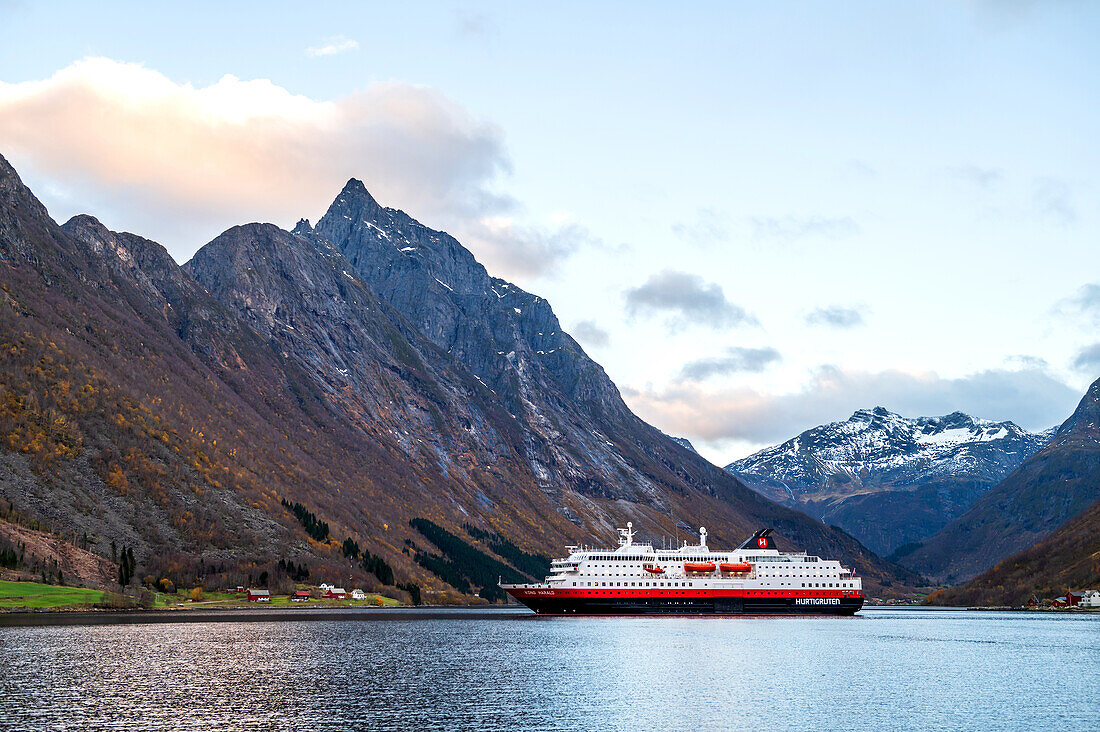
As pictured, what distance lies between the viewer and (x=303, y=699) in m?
88.6

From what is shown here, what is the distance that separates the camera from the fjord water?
79.9m

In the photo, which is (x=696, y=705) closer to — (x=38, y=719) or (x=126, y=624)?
(x=38, y=719)

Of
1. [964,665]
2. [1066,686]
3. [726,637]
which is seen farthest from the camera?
[726,637]

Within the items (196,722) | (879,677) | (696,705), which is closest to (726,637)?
(879,677)

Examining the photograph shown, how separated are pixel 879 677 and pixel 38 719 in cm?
7965

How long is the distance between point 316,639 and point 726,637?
209 ft

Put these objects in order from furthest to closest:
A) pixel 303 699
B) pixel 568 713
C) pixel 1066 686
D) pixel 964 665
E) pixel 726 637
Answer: pixel 726 637 → pixel 964 665 → pixel 1066 686 → pixel 303 699 → pixel 568 713

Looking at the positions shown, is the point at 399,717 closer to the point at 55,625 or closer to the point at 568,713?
the point at 568,713

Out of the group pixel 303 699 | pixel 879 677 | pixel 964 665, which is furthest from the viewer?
pixel 964 665

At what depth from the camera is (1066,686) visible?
103m

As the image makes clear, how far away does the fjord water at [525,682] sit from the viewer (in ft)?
262

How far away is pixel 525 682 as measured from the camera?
333ft

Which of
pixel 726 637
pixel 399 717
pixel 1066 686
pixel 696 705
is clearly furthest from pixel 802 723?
pixel 726 637

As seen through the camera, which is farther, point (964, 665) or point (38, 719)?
point (964, 665)
